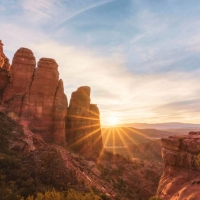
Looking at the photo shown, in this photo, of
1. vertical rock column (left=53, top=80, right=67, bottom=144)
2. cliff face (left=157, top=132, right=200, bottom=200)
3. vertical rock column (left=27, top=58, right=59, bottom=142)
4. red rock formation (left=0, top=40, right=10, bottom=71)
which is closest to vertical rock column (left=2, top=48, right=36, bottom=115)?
vertical rock column (left=27, top=58, right=59, bottom=142)

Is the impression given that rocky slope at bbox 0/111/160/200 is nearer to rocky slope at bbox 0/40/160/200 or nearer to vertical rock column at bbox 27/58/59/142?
rocky slope at bbox 0/40/160/200

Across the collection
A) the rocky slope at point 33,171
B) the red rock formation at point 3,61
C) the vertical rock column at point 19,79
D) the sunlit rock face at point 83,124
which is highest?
the red rock formation at point 3,61

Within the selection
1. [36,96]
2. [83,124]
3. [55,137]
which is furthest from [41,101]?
[83,124]

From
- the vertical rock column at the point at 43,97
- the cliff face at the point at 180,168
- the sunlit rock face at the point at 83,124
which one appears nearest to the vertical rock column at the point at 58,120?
the vertical rock column at the point at 43,97

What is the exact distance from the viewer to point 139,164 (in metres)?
59.6

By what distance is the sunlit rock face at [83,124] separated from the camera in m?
55.0

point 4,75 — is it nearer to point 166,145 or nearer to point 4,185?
point 4,185

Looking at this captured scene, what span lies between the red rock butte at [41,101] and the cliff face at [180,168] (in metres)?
27.7

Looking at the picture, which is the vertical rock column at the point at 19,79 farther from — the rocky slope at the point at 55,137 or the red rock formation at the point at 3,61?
the red rock formation at the point at 3,61

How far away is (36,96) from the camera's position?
48.5m

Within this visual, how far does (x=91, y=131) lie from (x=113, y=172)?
12651 millimetres

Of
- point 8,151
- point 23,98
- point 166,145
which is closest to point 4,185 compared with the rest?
point 8,151

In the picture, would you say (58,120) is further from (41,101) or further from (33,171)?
(33,171)

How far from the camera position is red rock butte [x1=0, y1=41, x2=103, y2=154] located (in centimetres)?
4666
